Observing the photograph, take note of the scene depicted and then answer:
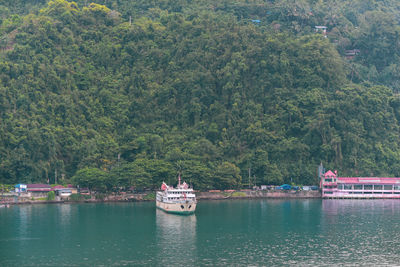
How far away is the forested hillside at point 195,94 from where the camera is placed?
132375 millimetres

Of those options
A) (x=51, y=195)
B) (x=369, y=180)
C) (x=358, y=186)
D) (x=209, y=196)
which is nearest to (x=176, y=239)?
(x=209, y=196)

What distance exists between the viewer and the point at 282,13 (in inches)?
6914

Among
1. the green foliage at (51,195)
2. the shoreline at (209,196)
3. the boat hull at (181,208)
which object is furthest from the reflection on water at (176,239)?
the green foliage at (51,195)

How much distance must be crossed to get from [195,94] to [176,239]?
75.3m

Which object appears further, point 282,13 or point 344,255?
point 282,13

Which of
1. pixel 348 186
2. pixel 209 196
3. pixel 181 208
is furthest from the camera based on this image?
pixel 348 186

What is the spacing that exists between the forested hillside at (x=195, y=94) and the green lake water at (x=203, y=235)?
19.4 m

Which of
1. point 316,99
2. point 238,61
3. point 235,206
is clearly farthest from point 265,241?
point 238,61

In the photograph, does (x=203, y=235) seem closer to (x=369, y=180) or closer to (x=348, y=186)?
(x=348, y=186)

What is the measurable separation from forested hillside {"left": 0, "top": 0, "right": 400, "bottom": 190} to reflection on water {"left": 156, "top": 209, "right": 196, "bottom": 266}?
27.0 metres

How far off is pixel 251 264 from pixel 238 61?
92.6 metres

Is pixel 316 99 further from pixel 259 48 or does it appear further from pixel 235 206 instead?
pixel 235 206

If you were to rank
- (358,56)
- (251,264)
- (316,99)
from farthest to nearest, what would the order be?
1. (358,56)
2. (316,99)
3. (251,264)

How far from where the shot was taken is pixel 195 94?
152875 millimetres
